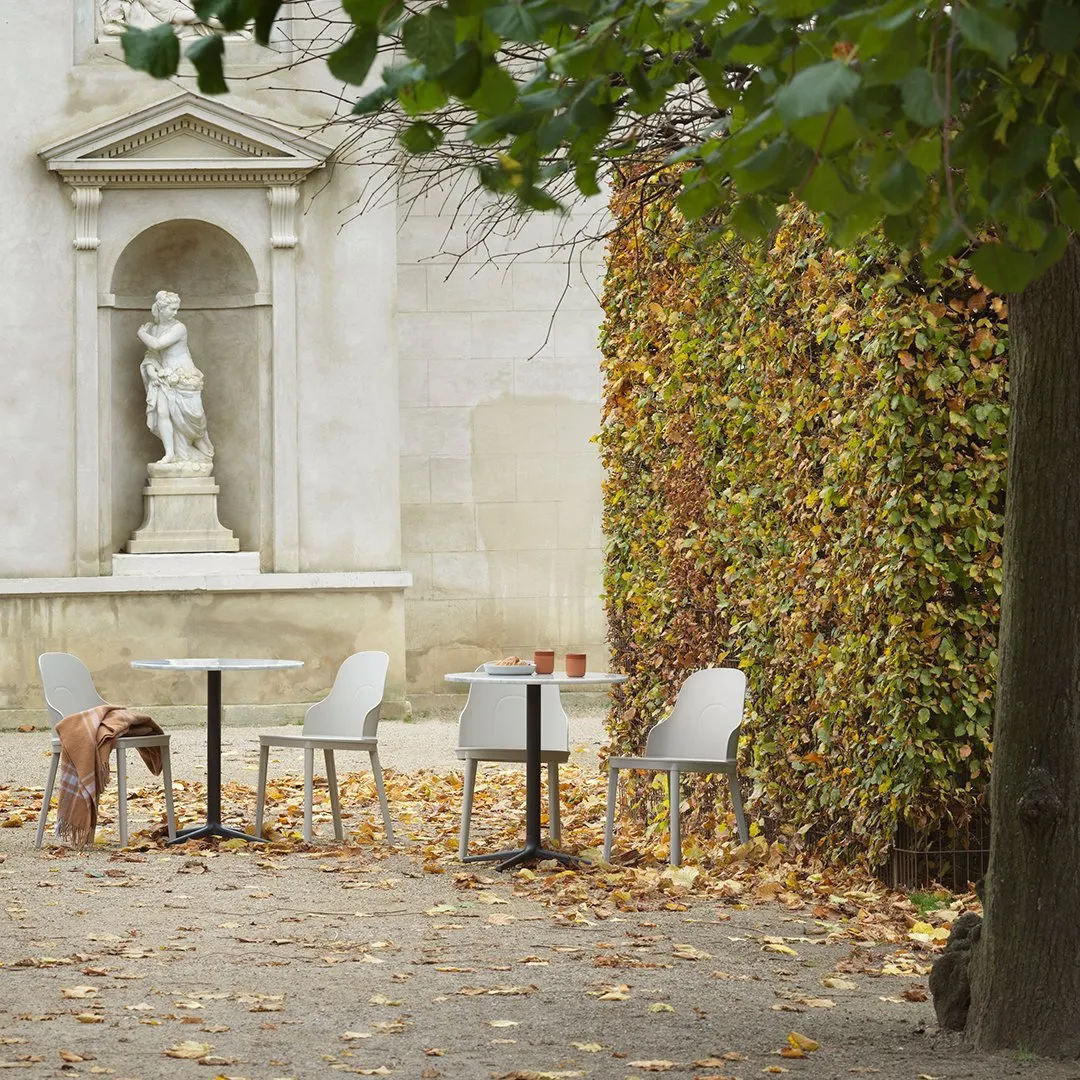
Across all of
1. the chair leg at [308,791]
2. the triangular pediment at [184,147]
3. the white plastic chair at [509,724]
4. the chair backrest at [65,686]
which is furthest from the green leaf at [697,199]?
the triangular pediment at [184,147]

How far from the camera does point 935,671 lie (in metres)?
5.57

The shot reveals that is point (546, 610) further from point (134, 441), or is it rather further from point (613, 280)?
point (613, 280)

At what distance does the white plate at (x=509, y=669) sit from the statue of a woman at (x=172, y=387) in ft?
23.8

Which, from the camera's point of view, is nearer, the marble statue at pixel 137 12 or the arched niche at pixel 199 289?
the arched niche at pixel 199 289

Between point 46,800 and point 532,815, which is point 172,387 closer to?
point 46,800

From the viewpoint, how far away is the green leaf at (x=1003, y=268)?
104 inches

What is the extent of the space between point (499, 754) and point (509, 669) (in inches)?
15.7

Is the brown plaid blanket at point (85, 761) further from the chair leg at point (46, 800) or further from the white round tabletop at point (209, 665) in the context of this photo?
the white round tabletop at point (209, 665)

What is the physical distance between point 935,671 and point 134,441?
9652 millimetres

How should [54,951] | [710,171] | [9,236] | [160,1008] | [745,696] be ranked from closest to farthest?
[710,171] → [160,1008] → [54,951] → [745,696] → [9,236]

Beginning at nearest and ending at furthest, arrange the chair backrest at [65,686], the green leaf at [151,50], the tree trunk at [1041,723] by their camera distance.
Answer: the green leaf at [151,50]
the tree trunk at [1041,723]
the chair backrest at [65,686]

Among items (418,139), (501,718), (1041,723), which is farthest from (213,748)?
(418,139)

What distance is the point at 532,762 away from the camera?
6.93 metres

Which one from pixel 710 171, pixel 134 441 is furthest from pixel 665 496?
pixel 134 441
